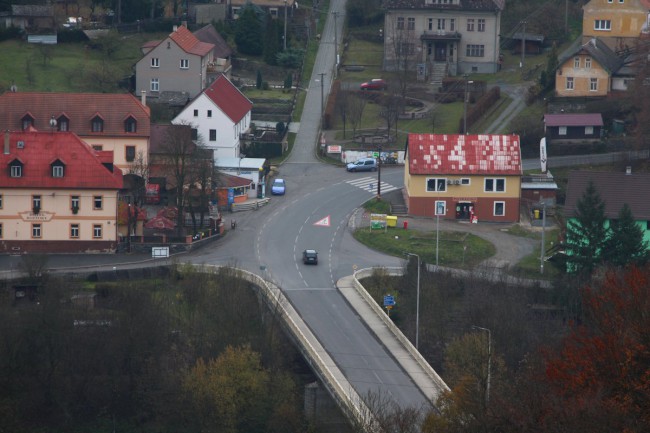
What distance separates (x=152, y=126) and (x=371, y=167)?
39.8 ft

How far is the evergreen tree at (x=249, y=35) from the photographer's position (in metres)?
107

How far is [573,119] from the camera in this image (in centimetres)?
9325

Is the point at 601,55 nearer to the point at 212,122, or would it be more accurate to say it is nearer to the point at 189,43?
the point at 212,122

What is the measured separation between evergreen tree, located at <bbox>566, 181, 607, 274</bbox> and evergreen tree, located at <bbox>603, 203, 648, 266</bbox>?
1.28 ft

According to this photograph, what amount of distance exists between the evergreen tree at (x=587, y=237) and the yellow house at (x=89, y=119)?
21.9 m

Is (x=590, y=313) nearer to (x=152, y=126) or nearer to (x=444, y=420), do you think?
(x=444, y=420)

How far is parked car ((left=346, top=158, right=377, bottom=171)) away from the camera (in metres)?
92.1

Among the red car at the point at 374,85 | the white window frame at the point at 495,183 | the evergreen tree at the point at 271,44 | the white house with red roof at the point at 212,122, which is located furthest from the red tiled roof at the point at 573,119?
the evergreen tree at the point at 271,44

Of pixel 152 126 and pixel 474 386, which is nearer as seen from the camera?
pixel 474 386

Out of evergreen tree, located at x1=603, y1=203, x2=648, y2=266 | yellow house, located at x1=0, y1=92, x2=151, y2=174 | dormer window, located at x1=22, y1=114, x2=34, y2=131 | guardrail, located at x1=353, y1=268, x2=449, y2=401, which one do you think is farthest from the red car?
evergreen tree, located at x1=603, y1=203, x2=648, y2=266

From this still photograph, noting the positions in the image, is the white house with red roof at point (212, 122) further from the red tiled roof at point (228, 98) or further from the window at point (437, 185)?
the window at point (437, 185)

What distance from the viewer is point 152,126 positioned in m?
87.8

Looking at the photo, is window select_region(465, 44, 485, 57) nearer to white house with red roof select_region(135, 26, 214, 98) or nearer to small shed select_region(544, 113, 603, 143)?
small shed select_region(544, 113, 603, 143)

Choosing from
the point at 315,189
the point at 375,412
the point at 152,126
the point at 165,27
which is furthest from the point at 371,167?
the point at 375,412
